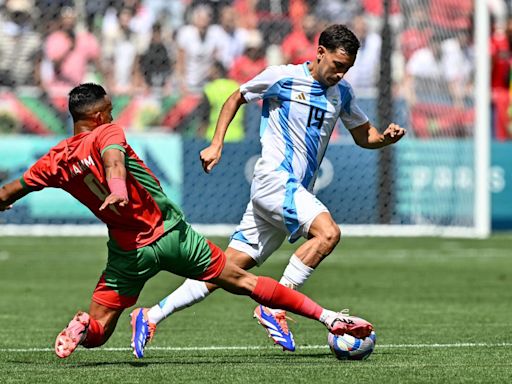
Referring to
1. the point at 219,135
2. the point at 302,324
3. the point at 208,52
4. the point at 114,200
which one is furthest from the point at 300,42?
the point at 114,200

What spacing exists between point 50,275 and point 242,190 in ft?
18.5

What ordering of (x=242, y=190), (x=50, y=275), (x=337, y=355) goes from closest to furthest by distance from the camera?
(x=337, y=355)
(x=50, y=275)
(x=242, y=190)

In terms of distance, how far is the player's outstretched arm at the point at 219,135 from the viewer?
773 cm

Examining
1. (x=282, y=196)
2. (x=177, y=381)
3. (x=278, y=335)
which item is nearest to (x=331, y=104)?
(x=282, y=196)

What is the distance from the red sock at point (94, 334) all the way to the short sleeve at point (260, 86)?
81.1 inches

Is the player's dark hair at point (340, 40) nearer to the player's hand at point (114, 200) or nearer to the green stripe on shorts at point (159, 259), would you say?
the green stripe on shorts at point (159, 259)

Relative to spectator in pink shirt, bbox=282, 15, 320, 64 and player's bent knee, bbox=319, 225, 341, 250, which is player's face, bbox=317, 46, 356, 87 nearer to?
player's bent knee, bbox=319, 225, 341, 250

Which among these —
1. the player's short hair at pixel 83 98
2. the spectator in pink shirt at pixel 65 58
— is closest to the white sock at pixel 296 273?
the player's short hair at pixel 83 98

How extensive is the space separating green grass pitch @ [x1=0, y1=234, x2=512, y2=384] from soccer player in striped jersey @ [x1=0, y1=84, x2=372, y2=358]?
0.29m

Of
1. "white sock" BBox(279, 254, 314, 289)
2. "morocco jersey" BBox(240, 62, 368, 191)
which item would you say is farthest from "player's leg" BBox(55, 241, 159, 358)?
"morocco jersey" BBox(240, 62, 368, 191)

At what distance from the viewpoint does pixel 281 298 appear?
7.43 metres

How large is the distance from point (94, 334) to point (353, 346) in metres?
1.52

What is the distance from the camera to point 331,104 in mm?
8508

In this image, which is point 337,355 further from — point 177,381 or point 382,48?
point 382,48
